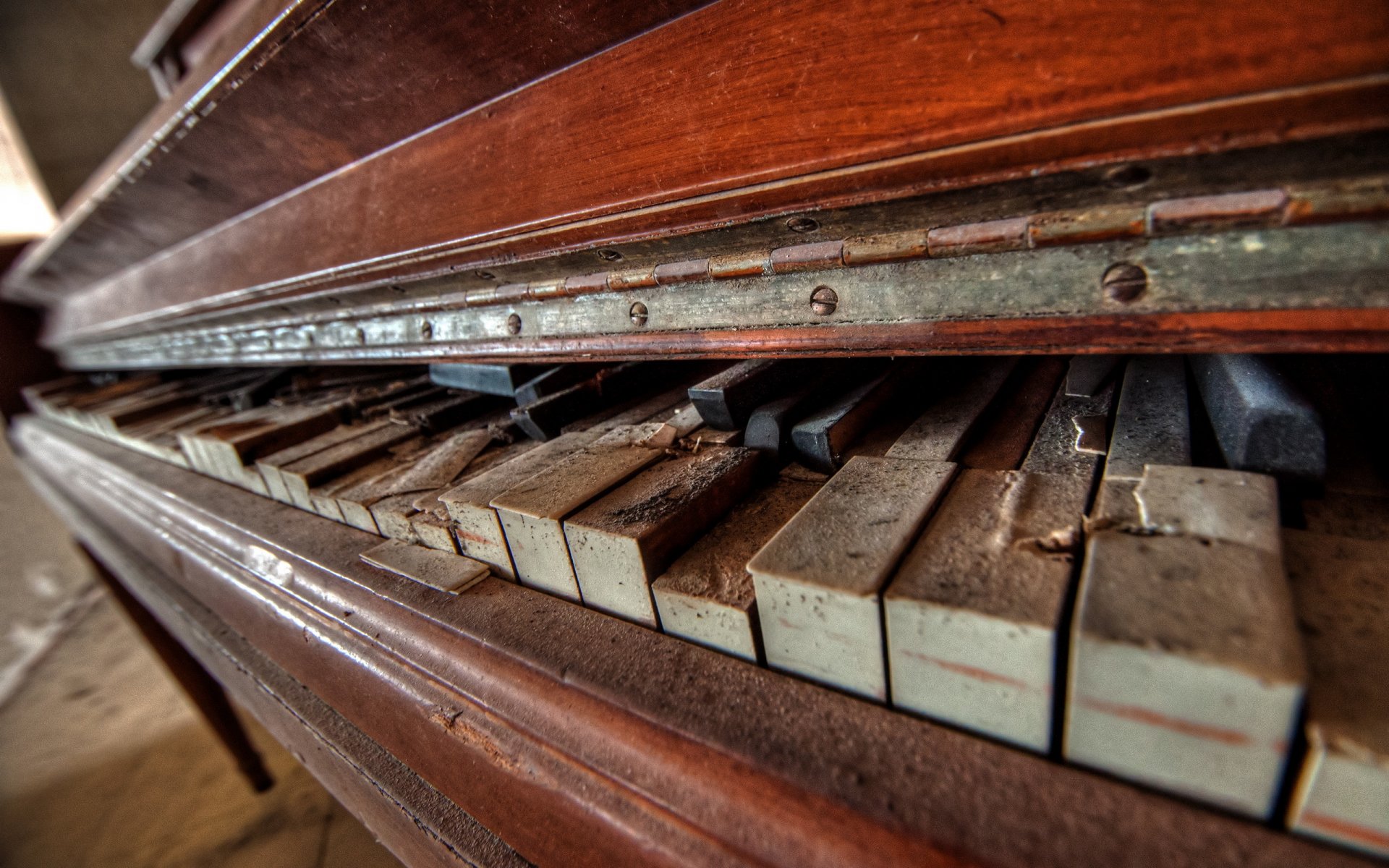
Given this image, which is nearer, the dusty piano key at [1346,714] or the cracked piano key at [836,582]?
the dusty piano key at [1346,714]

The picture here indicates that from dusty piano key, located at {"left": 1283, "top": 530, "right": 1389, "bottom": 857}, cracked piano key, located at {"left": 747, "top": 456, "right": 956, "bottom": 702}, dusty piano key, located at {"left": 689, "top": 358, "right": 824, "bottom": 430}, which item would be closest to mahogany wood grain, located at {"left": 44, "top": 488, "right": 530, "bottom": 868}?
cracked piano key, located at {"left": 747, "top": 456, "right": 956, "bottom": 702}

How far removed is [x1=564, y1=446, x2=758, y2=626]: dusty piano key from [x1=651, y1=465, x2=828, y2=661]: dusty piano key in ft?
0.06

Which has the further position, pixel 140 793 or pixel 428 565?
pixel 140 793

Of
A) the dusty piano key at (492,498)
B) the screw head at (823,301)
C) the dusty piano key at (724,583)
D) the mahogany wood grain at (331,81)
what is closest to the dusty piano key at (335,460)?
the dusty piano key at (492,498)

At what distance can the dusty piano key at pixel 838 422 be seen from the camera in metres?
0.84

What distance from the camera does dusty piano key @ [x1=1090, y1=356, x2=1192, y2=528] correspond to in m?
0.56

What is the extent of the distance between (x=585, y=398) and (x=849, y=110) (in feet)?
2.59

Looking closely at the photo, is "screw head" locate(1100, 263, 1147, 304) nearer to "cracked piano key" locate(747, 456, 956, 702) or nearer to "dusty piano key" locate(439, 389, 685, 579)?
"cracked piano key" locate(747, 456, 956, 702)

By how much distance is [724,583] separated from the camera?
651mm

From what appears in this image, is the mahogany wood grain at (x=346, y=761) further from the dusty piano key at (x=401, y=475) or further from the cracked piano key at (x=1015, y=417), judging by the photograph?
the cracked piano key at (x=1015, y=417)

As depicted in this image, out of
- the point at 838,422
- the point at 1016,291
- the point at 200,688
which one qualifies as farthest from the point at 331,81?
the point at 200,688

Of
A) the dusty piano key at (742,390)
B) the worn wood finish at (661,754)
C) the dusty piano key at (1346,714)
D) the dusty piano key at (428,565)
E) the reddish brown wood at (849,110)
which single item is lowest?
the worn wood finish at (661,754)

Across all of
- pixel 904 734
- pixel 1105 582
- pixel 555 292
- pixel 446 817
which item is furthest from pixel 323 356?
pixel 1105 582

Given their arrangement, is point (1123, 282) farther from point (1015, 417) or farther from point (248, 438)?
point (248, 438)
